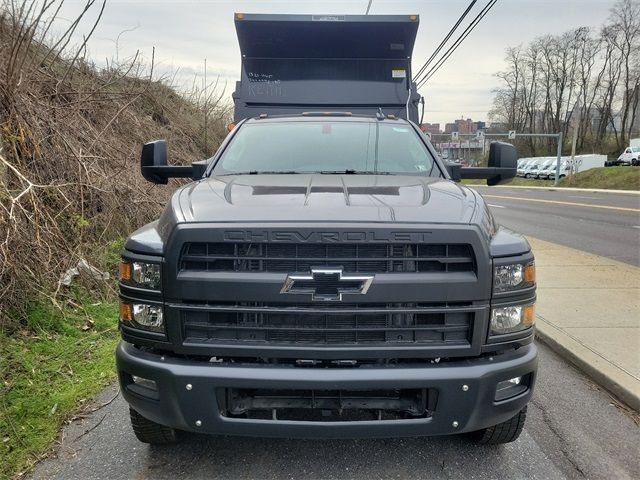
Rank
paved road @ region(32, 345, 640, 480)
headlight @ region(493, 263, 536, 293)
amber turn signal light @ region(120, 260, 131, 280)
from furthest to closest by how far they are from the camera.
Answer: paved road @ region(32, 345, 640, 480)
amber turn signal light @ region(120, 260, 131, 280)
headlight @ region(493, 263, 536, 293)

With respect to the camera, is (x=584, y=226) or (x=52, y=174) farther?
(x=584, y=226)

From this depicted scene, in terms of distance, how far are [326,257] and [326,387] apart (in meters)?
0.60

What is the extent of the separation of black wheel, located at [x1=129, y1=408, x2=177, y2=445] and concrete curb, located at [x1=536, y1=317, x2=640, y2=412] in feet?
10.2

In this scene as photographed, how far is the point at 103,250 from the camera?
596 centimetres

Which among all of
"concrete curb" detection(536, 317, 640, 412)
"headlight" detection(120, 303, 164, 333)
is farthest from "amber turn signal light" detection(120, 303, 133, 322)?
"concrete curb" detection(536, 317, 640, 412)

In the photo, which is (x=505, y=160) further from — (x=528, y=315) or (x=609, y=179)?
(x=609, y=179)

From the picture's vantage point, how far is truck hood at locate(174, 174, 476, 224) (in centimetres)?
249

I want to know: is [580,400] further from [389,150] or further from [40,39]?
[40,39]

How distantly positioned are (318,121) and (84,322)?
281cm

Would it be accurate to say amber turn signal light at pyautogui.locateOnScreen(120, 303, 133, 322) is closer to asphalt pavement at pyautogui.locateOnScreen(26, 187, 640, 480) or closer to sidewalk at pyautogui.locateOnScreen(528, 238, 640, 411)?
asphalt pavement at pyautogui.locateOnScreen(26, 187, 640, 480)

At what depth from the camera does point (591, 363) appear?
4.07m

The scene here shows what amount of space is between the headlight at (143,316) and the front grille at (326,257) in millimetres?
270

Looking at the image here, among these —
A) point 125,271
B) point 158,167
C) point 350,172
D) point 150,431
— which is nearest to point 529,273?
point 350,172

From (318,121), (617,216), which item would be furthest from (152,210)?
(617,216)
